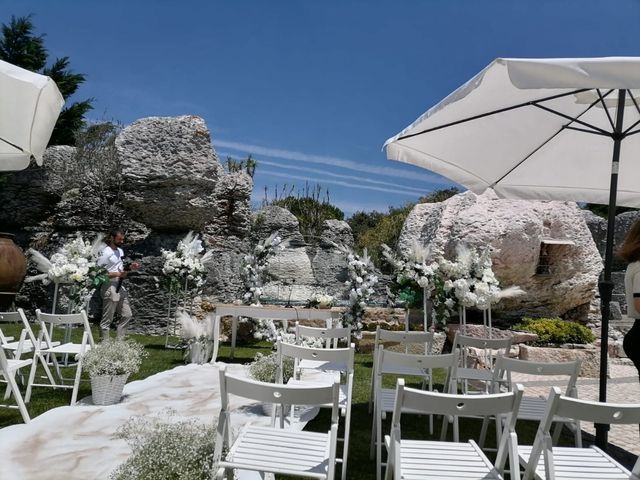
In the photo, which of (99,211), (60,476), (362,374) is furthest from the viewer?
(99,211)

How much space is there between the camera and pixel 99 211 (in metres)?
11.7

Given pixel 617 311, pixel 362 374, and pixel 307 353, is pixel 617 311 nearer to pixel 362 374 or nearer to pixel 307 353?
pixel 362 374

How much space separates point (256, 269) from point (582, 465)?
7.06 m

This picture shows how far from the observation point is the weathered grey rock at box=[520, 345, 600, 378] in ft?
23.3

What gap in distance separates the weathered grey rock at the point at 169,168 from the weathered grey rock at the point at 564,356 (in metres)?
6.99

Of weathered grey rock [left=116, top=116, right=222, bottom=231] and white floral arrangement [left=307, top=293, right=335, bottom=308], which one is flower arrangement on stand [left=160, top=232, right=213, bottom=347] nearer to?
white floral arrangement [left=307, top=293, right=335, bottom=308]

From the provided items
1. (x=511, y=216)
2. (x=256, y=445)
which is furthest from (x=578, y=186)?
(x=256, y=445)

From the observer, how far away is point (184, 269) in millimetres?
8664

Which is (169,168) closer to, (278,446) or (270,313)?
(270,313)

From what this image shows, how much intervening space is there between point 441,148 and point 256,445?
10.6ft

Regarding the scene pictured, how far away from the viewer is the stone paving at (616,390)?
4.46 m

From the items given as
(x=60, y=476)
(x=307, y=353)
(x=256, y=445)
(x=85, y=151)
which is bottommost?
(x=60, y=476)

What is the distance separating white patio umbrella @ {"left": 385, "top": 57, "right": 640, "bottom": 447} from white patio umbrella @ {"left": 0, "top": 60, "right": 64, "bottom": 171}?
2.87m

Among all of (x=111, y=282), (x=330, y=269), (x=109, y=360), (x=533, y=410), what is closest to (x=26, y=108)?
(x=109, y=360)
